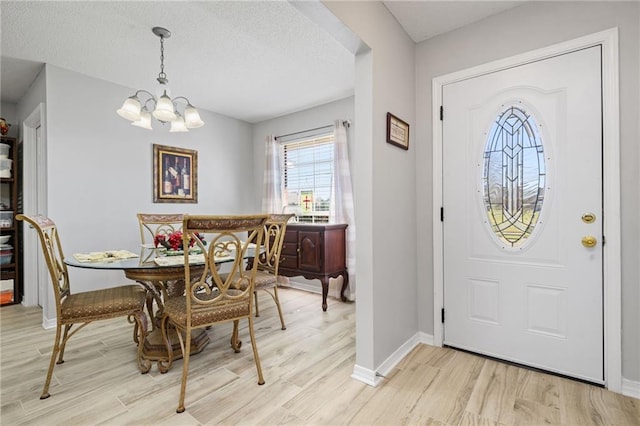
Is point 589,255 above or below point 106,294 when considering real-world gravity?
above

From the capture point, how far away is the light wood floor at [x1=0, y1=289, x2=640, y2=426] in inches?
63.9

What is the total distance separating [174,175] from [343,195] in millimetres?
2216

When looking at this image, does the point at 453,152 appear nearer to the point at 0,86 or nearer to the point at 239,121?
the point at 239,121

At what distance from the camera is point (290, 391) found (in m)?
1.87

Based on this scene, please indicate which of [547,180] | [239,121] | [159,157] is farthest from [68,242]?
[547,180]

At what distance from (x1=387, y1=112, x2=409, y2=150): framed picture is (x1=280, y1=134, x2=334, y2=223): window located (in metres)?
1.91

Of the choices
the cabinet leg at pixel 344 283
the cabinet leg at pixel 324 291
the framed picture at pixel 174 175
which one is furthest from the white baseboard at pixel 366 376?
the framed picture at pixel 174 175

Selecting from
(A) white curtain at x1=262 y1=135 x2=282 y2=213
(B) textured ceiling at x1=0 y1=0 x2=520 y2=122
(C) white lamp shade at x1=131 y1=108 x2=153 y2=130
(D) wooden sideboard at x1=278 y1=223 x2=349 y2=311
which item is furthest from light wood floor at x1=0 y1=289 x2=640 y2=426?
(A) white curtain at x1=262 y1=135 x2=282 y2=213

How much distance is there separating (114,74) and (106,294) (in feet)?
7.69

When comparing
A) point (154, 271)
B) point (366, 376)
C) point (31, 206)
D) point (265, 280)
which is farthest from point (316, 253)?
point (31, 206)

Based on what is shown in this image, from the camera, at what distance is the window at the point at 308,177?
4.27 m

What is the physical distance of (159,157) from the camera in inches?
152

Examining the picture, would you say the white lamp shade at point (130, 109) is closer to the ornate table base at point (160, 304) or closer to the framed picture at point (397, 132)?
the ornate table base at point (160, 304)

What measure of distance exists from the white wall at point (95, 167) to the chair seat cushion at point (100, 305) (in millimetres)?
1338
